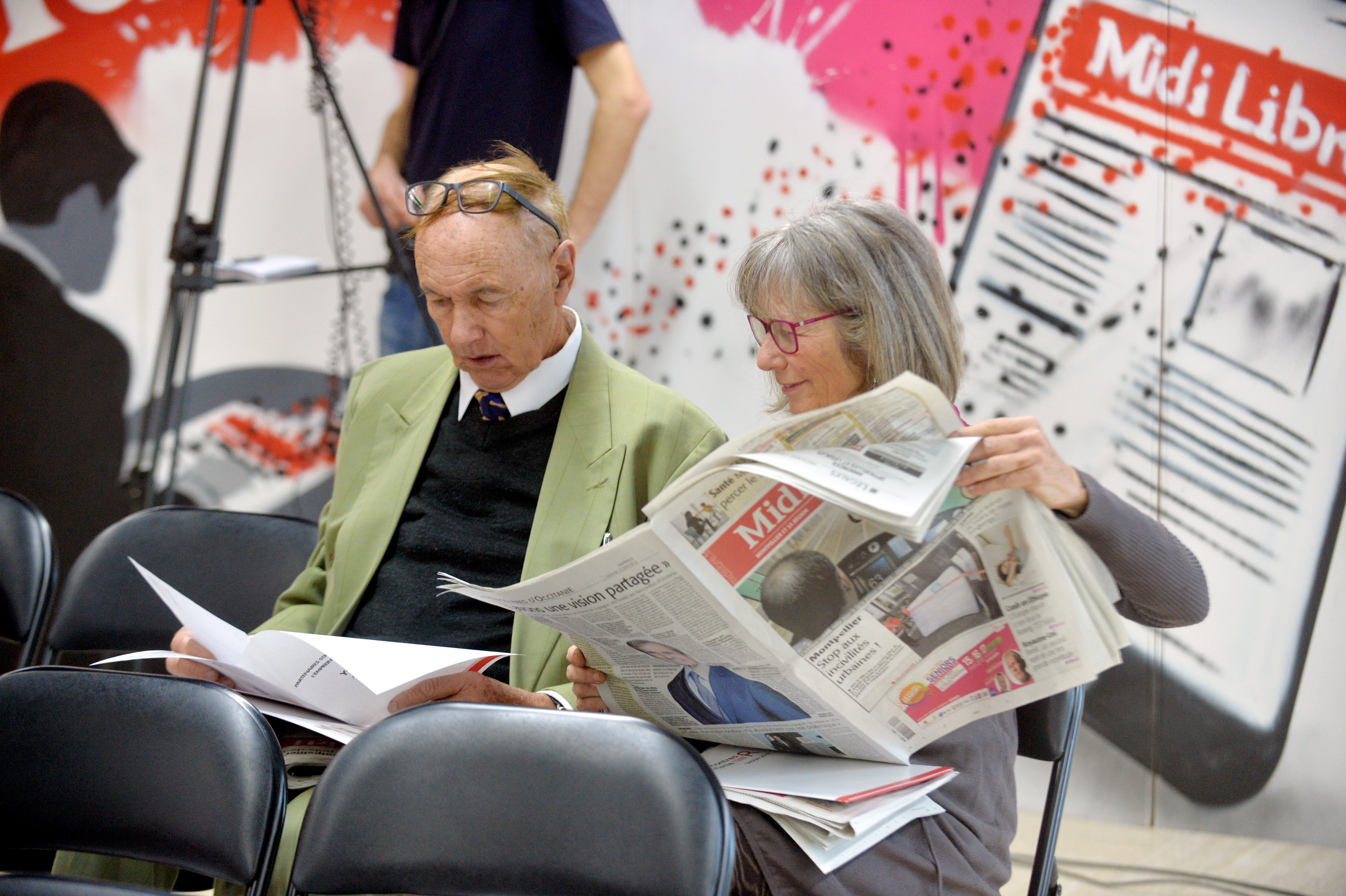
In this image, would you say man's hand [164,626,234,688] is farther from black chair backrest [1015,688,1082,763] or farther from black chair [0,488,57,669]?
black chair backrest [1015,688,1082,763]

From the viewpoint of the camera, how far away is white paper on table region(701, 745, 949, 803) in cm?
101

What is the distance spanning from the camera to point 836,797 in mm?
983

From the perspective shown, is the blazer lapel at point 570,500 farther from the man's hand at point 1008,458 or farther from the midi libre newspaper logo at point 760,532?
the man's hand at point 1008,458

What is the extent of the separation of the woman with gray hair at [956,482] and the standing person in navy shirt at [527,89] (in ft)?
4.17

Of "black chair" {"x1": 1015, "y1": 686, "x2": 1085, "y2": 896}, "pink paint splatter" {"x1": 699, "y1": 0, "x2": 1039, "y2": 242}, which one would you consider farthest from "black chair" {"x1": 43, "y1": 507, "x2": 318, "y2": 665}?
"pink paint splatter" {"x1": 699, "y1": 0, "x2": 1039, "y2": 242}

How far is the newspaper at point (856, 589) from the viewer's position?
0.91 meters

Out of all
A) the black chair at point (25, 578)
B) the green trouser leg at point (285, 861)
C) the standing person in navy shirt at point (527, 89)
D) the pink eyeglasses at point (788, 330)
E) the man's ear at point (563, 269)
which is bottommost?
the green trouser leg at point (285, 861)

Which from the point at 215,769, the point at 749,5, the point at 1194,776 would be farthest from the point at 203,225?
the point at 1194,776

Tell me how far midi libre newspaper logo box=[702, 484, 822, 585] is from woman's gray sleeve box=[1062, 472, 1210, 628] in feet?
0.96

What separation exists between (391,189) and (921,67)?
4.77ft

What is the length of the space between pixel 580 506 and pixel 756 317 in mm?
377

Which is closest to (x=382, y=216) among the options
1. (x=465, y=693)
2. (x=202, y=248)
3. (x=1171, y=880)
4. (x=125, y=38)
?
(x=202, y=248)

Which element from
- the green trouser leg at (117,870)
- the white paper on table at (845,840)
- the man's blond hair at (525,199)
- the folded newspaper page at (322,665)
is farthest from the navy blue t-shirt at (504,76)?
the white paper on table at (845,840)

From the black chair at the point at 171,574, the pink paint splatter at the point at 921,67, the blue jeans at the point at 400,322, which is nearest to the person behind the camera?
the black chair at the point at 171,574
